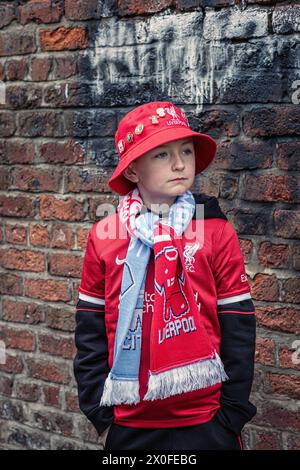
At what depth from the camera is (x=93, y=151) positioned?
2.54 m

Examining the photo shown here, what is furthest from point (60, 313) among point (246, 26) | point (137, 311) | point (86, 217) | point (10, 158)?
point (246, 26)

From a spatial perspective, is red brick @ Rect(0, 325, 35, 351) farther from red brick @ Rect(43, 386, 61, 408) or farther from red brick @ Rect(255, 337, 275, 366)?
red brick @ Rect(255, 337, 275, 366)

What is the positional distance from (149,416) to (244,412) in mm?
285

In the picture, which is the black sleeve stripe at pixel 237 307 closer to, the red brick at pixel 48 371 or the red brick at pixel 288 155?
the red brick at pixel 288 155

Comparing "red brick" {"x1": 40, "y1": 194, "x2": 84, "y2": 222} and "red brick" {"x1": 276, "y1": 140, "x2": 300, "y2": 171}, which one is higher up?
"red brick" {"x1": 276, "y1": 140, "x2": 300, "y2": 171}

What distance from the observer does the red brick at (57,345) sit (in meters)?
2.71

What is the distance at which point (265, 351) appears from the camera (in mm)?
2322

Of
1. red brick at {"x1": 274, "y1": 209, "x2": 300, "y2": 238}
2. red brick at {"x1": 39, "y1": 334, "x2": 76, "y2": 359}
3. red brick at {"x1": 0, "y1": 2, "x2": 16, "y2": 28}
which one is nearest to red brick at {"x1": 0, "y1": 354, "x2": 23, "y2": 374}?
red brick at {"x1": 39, "y1": 334, "x2": 76, "y2": 359}

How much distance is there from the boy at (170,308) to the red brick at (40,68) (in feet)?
3.02

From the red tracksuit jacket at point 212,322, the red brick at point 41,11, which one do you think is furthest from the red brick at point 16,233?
the red tracksuit jacket at point 212,322

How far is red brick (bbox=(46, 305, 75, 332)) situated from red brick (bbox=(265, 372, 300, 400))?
2.97 ft

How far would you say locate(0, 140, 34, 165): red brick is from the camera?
2705 mm

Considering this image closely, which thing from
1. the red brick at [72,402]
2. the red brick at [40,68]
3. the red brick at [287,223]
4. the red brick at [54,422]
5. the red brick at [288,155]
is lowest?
the red brick at [54,422]

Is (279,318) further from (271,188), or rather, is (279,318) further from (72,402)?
(72,402)
